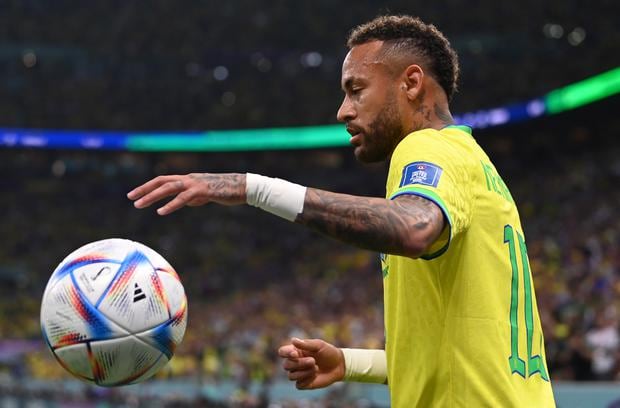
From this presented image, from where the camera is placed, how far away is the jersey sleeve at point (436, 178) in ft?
7.83

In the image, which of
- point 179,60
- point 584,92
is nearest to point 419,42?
point 584,92

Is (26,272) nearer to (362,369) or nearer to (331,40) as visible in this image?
(331,40)

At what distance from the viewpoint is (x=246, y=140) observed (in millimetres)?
30156

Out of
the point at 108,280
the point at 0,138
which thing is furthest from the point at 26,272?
the point at 108,280

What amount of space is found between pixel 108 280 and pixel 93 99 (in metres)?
30.4

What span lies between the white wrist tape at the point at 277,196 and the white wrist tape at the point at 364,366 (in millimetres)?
1267

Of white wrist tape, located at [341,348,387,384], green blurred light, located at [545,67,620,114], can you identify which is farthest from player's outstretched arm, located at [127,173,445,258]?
green blurred light, located at [545,67,620,114]

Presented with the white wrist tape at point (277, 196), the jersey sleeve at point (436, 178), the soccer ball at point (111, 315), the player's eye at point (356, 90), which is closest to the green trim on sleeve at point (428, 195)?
the jersey sleeve at point (436, 178)

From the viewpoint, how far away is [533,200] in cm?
2209

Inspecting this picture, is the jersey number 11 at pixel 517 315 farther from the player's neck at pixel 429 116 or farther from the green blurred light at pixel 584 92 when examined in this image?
the green blurred light at pixel 584 92

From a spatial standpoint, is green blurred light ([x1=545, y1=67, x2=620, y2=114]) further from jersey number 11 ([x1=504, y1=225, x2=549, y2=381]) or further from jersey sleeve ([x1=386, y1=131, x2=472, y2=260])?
jersey sleeve ([x1=386, y1=131, x2=472, y2=260])

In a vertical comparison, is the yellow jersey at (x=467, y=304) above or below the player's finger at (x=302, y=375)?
above

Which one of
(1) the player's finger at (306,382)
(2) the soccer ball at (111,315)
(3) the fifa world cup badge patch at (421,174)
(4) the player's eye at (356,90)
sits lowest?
(1) the player's finger at (306,382)

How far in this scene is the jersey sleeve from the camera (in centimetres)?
239
